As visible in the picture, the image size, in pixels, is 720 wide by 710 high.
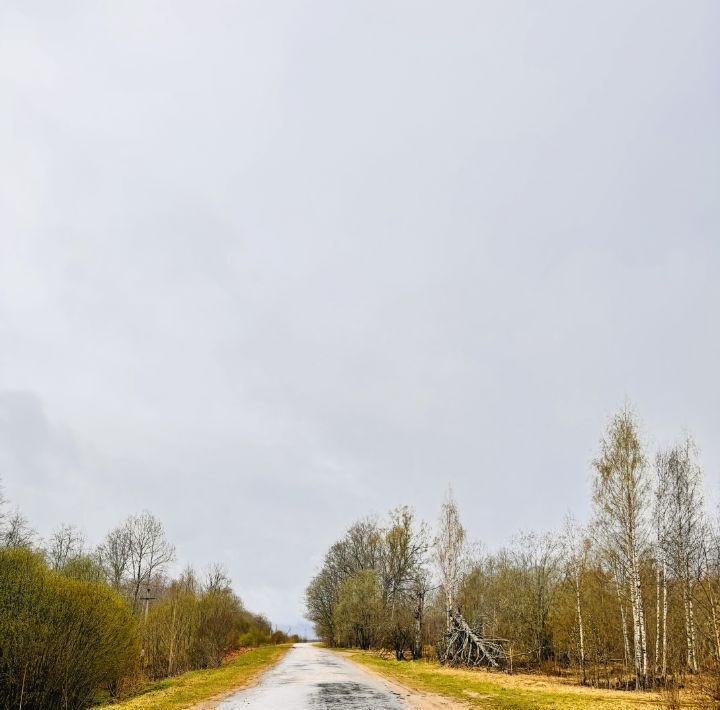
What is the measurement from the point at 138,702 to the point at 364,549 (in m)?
52.8

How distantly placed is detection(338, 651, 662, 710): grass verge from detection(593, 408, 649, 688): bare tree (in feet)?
20.3

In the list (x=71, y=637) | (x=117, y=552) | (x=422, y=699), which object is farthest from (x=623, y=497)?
(x=117, y=552)

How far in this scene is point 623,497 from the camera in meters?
27.0

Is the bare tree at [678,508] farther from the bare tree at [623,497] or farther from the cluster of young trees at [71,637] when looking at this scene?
the cluster of young trees at [71,637]

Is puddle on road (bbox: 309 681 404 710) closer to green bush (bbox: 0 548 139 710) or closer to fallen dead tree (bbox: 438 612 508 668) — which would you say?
green bush (bbox: 0 548 139 710)

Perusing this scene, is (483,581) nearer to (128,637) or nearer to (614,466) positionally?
(614,466)

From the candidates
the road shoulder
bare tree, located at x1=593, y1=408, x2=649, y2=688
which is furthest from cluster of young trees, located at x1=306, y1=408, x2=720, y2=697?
the road shoulder

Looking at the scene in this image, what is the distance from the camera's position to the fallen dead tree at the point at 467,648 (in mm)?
30328

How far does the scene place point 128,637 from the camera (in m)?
20.3

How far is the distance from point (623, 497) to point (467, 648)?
1318 cm

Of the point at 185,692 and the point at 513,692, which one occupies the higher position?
the point at 513,692

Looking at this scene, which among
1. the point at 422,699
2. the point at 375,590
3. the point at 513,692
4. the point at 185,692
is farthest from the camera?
the point at 375,590

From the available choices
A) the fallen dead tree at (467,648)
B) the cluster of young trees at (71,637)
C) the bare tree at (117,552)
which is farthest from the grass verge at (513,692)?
the bare tree at (117,552)

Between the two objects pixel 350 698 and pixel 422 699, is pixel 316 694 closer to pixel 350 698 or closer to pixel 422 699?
pixel 350 698
